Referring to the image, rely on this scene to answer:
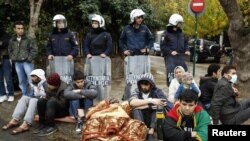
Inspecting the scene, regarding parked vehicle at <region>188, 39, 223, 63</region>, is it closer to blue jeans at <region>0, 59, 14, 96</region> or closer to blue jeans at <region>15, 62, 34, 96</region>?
blue jeans at <region>0, 59, 14, 96</region>

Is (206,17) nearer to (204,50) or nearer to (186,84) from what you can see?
(204,50)

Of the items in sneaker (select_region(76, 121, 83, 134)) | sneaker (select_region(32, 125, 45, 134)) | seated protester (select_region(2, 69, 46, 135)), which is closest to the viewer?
sneaker (select_region(76, 121, 83, 134))

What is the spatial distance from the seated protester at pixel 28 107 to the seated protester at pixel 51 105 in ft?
0.71

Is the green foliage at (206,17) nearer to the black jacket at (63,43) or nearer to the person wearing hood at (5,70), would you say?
the person wearing hood at (5,70)

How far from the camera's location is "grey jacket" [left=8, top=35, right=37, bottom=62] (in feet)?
32.0

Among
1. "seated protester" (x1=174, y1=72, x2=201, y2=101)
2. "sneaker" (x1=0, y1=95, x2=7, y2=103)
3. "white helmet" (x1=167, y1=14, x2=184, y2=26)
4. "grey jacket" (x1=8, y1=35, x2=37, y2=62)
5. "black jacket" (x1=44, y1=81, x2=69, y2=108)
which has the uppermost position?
"white helmet" (x1=167, y1=14, x2=184, y2=26)

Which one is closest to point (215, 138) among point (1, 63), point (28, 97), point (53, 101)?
point (53, 101)

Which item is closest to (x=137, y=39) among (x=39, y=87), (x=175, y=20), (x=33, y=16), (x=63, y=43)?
(x=175, y=20)

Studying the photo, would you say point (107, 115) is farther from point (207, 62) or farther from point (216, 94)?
point (207, 62)

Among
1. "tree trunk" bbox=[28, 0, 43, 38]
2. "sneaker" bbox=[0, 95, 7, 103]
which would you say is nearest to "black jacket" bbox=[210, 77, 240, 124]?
"sneaker" bbox=[0, 95, 7, 103]

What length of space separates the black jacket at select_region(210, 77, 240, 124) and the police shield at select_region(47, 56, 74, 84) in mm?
3577

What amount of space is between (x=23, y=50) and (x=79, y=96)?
225 centimetres

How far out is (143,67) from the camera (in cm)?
945

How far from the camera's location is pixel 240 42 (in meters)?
11.7
